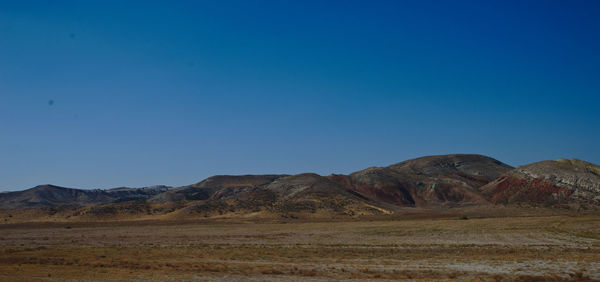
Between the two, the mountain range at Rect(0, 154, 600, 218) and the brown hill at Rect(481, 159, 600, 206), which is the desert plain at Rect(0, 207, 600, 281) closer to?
the mountain range at Rect(0, 154, 600, 218)

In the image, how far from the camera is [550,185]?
125312mm

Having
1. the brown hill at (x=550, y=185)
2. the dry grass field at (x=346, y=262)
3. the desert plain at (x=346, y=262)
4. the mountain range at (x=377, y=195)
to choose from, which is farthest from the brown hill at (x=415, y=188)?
the dry grass field at (x=346, y=262)

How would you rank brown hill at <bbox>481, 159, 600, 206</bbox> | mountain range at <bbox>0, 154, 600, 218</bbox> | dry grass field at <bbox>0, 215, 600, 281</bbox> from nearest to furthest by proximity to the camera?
1. dry grass field at <bbox>0, 215, 600, 281</bbox>
2. mountain range at <bbox>0, 154, 600, 218</bbox>
3. brown hill at <bbox>481, 159, 600, 206</bbox>

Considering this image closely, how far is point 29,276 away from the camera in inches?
934

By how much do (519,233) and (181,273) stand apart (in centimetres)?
4236

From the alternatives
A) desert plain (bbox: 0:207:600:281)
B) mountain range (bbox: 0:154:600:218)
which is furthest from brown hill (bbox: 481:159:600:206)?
desert plain (bbox: 0:207:600:281)

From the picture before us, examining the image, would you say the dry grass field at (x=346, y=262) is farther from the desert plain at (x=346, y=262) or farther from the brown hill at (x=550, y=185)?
the brown hill at (x=550, y=185)

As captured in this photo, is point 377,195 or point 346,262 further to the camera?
point 377,195

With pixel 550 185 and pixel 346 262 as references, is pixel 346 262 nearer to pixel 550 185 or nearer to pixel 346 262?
pixel 346 262

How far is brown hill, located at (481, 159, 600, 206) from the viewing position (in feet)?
386

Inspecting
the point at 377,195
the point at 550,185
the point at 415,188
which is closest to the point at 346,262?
the point at 550,185

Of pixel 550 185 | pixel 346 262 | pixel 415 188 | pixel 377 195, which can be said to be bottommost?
pixel 346 262

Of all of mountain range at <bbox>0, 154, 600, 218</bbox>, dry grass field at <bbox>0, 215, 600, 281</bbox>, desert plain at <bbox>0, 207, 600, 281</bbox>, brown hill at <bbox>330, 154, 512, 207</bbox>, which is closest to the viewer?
desert plain at <bbox>0, 207, 600, 281</bbox>

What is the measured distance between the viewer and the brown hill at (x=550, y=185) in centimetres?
Answer: 11756
